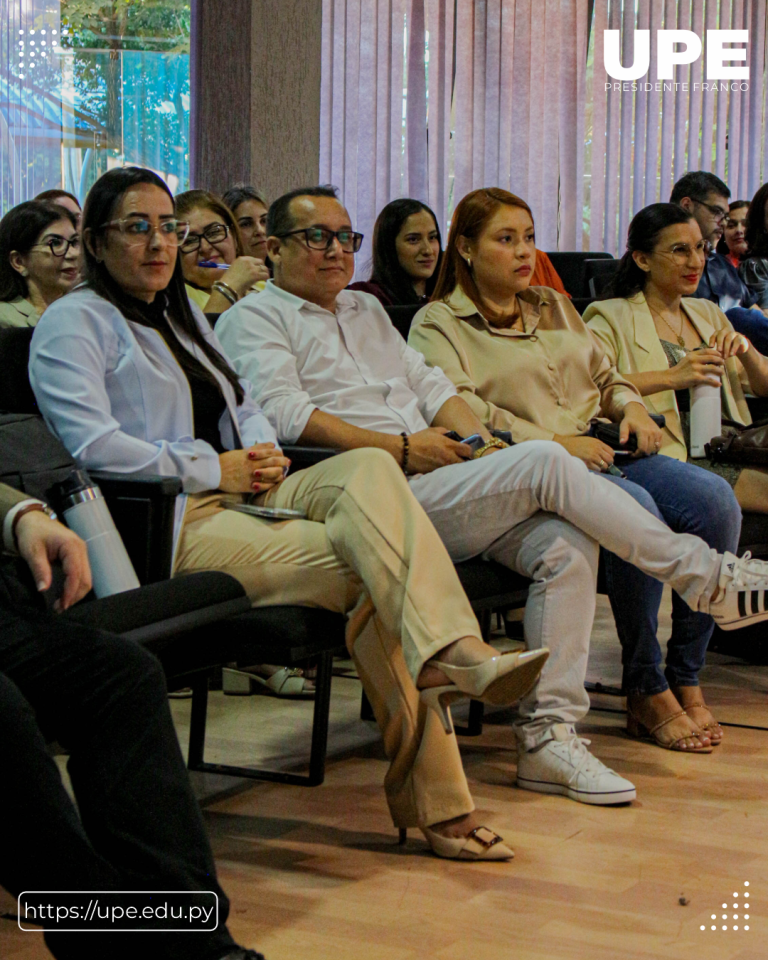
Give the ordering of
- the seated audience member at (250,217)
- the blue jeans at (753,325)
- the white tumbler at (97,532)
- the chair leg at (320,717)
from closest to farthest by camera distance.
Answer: the white tumbler at (97,532), the chair leg at (320,717), the blue jeans at (753,325), the seated audience member at (250,217)

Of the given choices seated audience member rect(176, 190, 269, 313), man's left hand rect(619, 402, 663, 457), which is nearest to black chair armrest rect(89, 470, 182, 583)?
man's left hand rect(619, 402, 663, 457)

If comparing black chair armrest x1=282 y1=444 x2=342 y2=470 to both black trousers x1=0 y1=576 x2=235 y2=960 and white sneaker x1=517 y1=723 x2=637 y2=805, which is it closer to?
white sneaker x1=517 y1=723 x2=637 y2=805

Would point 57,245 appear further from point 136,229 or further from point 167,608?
point 167,608

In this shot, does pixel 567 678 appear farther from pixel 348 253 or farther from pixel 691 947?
pixel 348 253

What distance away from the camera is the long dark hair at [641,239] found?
336 cm

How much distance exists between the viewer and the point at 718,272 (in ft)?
14.4

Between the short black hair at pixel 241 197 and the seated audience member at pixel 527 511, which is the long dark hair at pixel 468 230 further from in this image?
the short black hair at pixel 241 197

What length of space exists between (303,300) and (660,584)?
1.06 meters

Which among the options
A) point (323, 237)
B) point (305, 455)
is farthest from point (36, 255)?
point (305, 455)

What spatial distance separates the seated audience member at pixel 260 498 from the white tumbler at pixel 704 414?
35.4 inches

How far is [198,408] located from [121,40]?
13.8 feet

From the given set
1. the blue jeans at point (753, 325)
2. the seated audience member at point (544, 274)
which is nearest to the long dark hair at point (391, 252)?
the seated audience member at point (544, 274)

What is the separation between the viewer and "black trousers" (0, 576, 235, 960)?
137 centimetres

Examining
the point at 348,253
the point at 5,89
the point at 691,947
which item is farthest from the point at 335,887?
the point at 5,89
